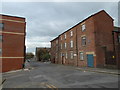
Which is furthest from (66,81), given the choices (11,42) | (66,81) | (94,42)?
(11,42)

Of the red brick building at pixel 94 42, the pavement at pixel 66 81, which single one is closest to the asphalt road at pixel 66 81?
the pavement at pixel 66 81

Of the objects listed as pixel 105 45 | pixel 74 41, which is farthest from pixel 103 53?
pixel 74 41

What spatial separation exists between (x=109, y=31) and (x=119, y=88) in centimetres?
1839

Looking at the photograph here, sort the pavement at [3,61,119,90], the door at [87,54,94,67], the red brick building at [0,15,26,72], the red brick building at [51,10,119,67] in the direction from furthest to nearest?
the red brick building at [0,15,26,72], the door at [87,54,94,67], the red brick building at [51,10,119,67], the pavement at [3,61,119,90]

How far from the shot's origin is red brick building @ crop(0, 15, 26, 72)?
25.1 m

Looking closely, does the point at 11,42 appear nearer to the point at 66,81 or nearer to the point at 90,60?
the point at 90,60

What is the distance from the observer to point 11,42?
86.0ft

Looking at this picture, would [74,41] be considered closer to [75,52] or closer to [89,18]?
[75,52]

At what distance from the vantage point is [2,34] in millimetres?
25641

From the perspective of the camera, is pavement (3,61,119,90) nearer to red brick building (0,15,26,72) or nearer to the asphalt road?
the asphalt road

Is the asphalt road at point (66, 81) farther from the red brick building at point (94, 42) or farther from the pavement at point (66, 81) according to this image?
the red brick building at point (94, 42)

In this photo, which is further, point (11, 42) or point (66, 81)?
point (11, 42)

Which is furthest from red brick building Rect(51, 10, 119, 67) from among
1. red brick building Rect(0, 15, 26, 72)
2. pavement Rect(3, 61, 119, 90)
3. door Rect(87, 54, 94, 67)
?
red brick building Rect(0, 15, 26, 72)

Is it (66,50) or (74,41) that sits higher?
(74,41)
